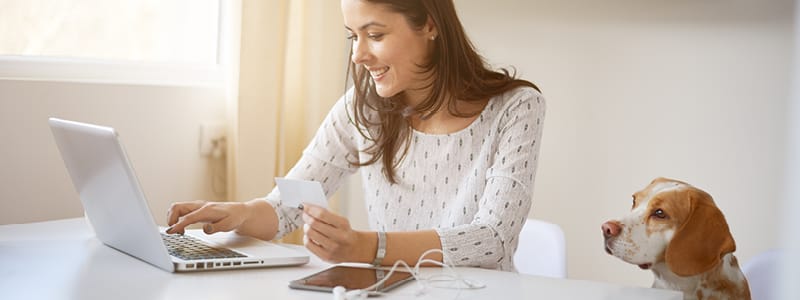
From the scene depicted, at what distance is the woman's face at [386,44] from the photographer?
1631mm

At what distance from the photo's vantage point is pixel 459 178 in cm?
172

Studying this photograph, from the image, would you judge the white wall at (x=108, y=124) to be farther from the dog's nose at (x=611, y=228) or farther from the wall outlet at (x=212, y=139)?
the dog's nose at (x=611, y=228)

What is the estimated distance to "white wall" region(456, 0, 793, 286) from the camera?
7.31 feet

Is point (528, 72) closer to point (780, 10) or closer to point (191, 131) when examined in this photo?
point (780, 10)

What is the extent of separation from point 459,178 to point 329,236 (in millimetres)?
457

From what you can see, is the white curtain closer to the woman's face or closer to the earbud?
the woman's face

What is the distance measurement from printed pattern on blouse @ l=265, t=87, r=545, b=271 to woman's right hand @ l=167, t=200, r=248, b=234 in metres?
0.11

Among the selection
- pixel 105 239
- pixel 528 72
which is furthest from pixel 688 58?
pixel 105 239

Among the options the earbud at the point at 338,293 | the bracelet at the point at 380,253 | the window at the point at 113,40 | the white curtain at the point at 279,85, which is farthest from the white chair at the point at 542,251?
the window at the point at 113,40

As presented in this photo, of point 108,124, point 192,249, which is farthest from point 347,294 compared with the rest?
point 108,124

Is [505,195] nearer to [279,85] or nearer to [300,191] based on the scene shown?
[300,191]

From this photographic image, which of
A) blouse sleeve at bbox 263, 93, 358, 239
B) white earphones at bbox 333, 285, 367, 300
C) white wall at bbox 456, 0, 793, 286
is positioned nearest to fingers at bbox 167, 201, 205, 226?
blouse sleeve at bbox 263, 93, 358, 239

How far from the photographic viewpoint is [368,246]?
1371 mm

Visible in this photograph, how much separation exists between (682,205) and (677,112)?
109cm
